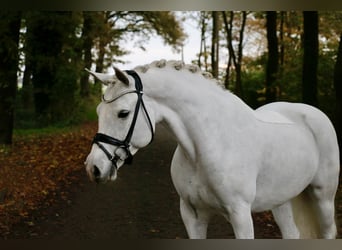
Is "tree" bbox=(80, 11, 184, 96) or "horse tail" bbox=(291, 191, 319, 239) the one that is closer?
"horse tail" bbox=(291, 191, 319, 239)

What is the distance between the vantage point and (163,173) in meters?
2.65

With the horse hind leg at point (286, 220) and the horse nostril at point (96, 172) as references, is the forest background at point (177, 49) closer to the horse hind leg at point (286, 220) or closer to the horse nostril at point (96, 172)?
the horse hind leg at point (286, 220)

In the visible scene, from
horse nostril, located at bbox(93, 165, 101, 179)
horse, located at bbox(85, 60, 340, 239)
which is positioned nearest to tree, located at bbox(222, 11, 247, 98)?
horse, located at bbox(85, 60, 340, 239)

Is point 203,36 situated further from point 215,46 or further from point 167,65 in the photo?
point 167,65

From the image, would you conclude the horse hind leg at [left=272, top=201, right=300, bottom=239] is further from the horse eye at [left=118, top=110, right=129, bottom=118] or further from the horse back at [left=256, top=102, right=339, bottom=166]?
the horse eye at [left=118, top=110, right=129, bottom=118]

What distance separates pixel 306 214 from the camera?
2.29m

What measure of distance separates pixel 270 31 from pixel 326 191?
1.16m

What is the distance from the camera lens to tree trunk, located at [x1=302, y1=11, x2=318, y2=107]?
2.70 meters

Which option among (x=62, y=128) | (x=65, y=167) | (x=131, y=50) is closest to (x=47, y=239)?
(x=65, y=167)

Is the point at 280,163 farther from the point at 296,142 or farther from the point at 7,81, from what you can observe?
the point at 7,81

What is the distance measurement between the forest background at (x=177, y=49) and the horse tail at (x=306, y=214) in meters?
0.63

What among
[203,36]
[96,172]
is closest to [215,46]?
[203,36]

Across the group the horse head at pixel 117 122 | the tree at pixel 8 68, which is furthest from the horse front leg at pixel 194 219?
the tree at pixel 8 68

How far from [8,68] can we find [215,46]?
1.48m
